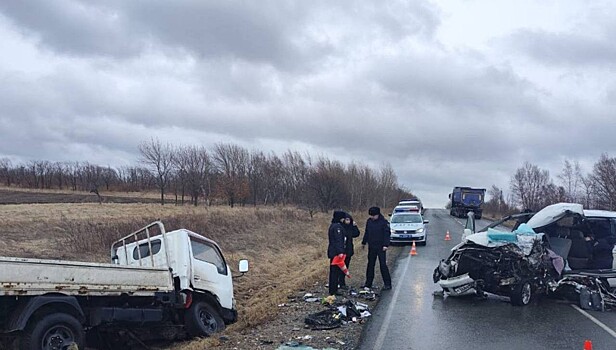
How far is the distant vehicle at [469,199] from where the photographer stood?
55469 mm

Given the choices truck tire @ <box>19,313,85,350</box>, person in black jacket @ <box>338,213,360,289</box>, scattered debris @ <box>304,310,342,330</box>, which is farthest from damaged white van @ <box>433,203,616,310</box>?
truck tire @ <box>19,313,85,350</box>

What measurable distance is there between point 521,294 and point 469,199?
153 ft

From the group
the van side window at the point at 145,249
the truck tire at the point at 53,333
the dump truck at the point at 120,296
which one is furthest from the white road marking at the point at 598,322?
the truck tire at the point at 53,333

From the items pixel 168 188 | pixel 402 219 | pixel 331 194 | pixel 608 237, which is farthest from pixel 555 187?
pixel 608 237

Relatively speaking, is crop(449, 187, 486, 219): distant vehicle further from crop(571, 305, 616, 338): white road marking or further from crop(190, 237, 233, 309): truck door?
crop(190, 237, 233, 309): truck door

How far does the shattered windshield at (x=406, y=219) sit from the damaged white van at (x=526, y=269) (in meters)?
13.8

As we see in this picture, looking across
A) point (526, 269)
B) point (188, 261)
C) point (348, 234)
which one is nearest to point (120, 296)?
point (188, 261)

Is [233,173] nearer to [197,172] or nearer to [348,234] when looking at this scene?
[197,172]

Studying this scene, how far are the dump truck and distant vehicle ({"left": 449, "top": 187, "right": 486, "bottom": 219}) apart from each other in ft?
158

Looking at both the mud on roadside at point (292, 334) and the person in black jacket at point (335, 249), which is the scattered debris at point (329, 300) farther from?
the person in black jacket at point (335, 249)

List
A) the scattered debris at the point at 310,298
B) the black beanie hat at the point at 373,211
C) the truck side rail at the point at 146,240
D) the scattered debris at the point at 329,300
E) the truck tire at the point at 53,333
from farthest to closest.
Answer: the black beanie hat at the point at 373,211 → the scattered debris at the point at 310,298 → the scattered debris at the point at 329,300 → the truck side rail at the point at 146,240 → the truck tire at the point at 53,333

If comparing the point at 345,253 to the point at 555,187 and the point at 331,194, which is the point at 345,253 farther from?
the point at 555,187

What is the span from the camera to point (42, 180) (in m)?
92.2

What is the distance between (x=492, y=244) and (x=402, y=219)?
15.5 meters
